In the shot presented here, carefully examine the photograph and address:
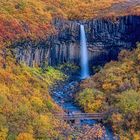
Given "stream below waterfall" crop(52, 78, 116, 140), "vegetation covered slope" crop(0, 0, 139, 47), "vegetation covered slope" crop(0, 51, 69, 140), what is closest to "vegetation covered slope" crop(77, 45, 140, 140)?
"stream below waterfall" crop(52, 78, 116, 140)

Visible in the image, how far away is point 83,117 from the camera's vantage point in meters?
47.8

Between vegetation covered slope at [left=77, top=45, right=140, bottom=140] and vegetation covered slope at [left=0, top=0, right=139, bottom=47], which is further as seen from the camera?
vegetation covered slope at [left=0, top=0, right=139, bottom=47]

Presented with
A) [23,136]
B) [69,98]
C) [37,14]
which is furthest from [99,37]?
[23,136]

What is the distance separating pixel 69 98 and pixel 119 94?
201 inches

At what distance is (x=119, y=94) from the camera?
162ft

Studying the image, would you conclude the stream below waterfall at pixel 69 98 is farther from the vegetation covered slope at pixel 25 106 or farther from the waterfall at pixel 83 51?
the waterfall at pixel 83 51

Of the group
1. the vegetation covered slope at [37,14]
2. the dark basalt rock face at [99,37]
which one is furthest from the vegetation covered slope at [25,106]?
the dark basalt rock face at [99,37]

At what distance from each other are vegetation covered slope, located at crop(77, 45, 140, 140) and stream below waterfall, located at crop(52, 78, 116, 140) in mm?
681

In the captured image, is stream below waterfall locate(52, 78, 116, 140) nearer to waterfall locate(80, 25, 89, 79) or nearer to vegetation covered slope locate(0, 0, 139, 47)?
waterfall locate(80, 25, 89, 79)

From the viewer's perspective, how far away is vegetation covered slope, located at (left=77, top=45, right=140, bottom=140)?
45.8 m

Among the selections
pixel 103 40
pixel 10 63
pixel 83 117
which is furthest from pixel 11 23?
pixel 83 117

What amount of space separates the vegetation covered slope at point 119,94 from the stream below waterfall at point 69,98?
0.68 meters

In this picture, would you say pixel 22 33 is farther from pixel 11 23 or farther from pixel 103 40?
pixel 103 40

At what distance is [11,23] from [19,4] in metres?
4.31
